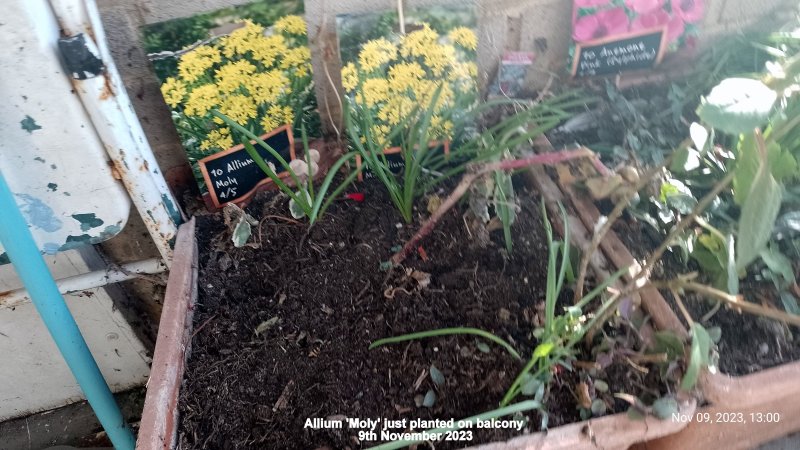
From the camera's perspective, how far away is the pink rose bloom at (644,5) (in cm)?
111

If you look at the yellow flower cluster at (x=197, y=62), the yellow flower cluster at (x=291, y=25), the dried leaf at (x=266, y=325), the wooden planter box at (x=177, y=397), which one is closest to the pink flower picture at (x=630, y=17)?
the wooden planter box at (x=177, y=397)

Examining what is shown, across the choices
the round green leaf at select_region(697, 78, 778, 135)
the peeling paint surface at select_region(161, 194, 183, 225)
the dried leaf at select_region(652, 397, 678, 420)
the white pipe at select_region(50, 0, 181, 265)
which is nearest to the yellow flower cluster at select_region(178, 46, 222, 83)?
the white pipe at select_region(50, 0, 181, 265)

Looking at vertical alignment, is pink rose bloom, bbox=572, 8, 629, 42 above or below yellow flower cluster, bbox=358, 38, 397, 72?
below

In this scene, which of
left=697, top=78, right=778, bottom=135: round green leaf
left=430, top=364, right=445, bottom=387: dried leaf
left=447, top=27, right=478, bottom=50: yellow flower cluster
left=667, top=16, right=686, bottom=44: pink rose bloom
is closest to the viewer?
left=697, top=78, right=778, bottom=135: round green leaf

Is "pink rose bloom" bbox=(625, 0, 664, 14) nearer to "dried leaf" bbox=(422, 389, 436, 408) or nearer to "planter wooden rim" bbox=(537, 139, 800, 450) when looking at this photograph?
"planter wooden rim" bbox=(537, 139, 800, 450)

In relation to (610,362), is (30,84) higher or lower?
higher

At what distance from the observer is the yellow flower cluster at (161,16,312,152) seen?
0.94m

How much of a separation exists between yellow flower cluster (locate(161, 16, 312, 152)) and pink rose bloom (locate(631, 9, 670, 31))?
2.13 ft

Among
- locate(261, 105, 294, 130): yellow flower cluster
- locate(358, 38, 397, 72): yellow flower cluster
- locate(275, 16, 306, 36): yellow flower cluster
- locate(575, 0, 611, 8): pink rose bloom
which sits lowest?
locate(261, 105, 294, 130): yellow flower cluster

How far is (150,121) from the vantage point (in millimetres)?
1039

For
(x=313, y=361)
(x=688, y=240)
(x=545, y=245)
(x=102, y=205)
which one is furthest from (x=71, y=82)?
(x=688, y=240)

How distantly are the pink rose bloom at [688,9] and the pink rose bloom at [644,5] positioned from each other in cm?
3

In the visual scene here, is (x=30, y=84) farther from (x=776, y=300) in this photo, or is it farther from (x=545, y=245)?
(x=776, y=300)

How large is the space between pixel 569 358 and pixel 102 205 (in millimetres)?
757
